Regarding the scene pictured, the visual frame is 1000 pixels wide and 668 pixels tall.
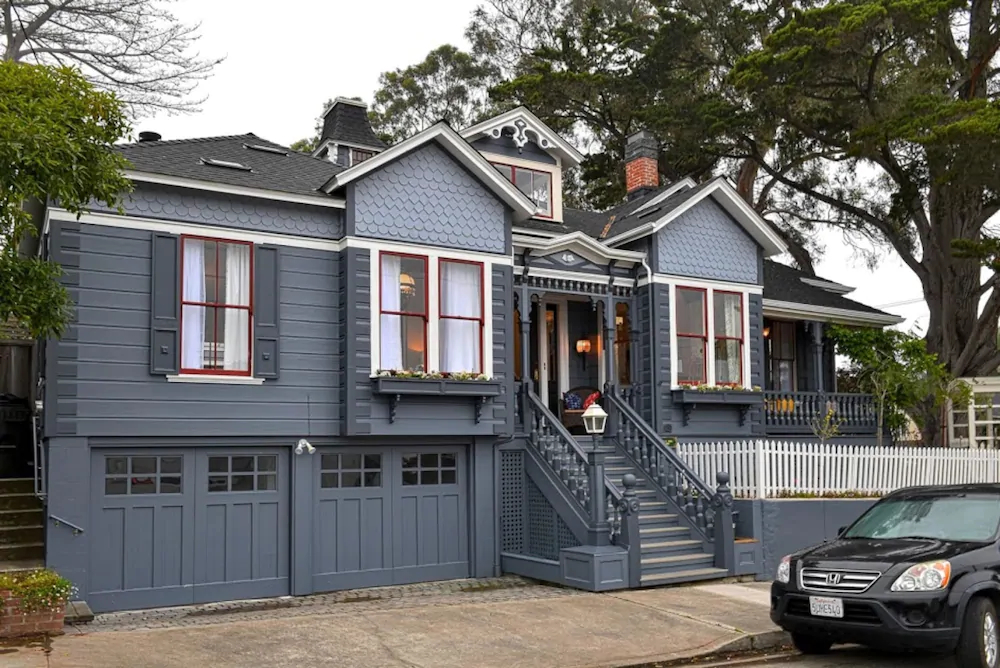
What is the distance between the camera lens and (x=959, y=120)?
20.3 metres

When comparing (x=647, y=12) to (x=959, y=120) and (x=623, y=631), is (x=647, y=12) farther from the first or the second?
(x=623, y=631)

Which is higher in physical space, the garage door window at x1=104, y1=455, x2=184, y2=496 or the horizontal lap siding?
the horizontal lap siding

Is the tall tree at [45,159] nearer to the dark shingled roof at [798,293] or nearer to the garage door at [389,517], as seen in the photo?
the garage door at [389,517]

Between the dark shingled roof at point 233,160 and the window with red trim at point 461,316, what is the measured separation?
2344 millimetres

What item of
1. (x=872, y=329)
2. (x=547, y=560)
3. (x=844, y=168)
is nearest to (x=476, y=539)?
(x=547, y=560)

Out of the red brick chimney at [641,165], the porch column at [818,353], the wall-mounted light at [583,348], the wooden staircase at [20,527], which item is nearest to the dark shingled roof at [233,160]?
the wooden staircase at [20,527]

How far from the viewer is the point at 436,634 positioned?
36.4 ft

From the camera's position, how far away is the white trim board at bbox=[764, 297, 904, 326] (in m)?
21.0

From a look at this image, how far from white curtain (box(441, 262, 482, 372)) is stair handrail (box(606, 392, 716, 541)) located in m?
3.16

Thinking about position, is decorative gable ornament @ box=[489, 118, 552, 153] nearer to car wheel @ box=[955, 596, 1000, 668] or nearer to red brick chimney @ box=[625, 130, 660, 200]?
red brick chimney @ box=[625, 130, 660, 200]

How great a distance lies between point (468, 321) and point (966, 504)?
295 inches

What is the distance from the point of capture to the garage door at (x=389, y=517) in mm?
14219

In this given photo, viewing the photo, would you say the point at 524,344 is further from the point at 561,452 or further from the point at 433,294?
the point at 433,294

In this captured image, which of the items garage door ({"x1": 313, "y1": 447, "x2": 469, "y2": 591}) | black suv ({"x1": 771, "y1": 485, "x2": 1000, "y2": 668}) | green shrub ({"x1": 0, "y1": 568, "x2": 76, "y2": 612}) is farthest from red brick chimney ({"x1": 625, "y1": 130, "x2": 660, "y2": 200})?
green shrub ({"x1": 0, "y1": 568, "x2": 76, "y2": 612})
